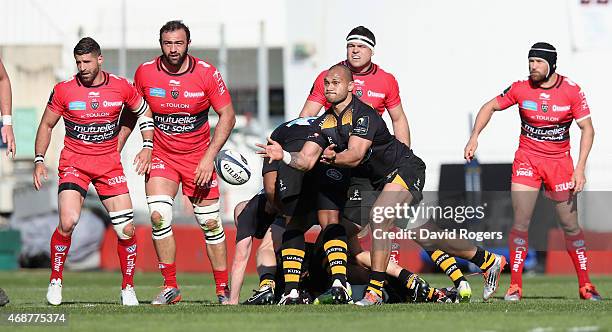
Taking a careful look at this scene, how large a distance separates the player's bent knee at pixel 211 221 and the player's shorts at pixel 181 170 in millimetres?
119

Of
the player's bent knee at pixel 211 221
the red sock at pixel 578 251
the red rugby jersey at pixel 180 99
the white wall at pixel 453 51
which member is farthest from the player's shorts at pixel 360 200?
the white wall at pixel 453 51

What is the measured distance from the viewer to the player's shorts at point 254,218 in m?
11.8

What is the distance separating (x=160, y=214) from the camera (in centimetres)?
1178

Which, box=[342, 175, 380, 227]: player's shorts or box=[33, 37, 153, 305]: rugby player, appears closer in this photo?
box=[342, 175, 380, 227]: player's shorts

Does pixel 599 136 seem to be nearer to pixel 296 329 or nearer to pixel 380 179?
pixel 380 179

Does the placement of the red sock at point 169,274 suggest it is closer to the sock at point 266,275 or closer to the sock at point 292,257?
the sock at point 266,275

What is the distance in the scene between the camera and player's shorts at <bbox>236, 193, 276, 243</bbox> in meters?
11.8

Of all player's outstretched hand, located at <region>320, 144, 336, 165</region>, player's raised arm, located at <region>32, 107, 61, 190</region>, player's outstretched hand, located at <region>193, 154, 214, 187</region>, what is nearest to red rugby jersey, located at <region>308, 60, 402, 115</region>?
player's outstretched hand, located at <region>193, 154, 214, 187</region>

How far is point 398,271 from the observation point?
11492 millimetres

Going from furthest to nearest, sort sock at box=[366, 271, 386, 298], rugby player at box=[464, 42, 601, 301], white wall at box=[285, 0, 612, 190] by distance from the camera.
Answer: white wall at box=[285, 0, 612, 190] → rugby player at box=[464, 42, 601, 301] → sock at box=[366, 271, 386, 298]

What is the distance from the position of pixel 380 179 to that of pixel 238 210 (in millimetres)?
1488

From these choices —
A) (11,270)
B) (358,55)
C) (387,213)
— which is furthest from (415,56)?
(387,213)

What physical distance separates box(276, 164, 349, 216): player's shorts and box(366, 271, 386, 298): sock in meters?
0.74

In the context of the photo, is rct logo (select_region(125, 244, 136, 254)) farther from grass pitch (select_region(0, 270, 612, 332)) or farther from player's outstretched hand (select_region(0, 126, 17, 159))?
player's outstretched hand (select_region(0, 126, 17, 159))
